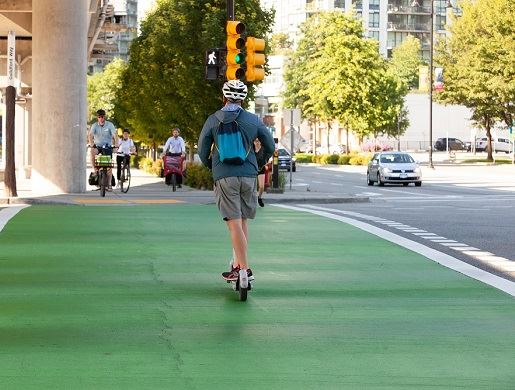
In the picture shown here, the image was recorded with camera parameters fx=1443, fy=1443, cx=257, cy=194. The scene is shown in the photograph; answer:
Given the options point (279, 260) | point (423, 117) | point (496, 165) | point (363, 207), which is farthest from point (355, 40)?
point (279, 260)

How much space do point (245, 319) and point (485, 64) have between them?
85.3 metres

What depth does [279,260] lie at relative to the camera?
55.1ft

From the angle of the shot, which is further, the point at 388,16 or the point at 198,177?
the point at 388,16

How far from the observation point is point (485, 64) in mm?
94688

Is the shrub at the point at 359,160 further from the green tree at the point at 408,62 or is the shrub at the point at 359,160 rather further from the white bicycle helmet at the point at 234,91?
the white bicycle helmet at the point at 234,91

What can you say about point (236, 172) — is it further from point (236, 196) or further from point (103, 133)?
point (103, 133)

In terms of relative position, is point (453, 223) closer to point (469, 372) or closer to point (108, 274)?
point (108, 274)

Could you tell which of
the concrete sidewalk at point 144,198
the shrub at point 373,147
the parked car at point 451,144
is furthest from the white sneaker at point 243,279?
the parked car at point 451,144

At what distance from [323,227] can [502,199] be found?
17704 mm

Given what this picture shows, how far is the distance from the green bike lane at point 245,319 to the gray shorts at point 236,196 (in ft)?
2.53

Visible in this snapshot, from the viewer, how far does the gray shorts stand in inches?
497

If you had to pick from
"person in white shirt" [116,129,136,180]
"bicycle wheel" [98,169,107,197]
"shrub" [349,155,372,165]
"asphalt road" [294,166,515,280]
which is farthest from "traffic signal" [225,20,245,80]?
"shrub" [349,155,372,165]

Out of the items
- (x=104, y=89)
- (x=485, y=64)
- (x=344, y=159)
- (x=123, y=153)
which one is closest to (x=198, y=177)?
(x=123, y=153)

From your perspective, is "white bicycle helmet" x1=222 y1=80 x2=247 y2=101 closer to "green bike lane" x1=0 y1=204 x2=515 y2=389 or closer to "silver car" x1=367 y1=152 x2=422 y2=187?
"green bike lane" x1=0 y1=204 x2=515 y2=389
